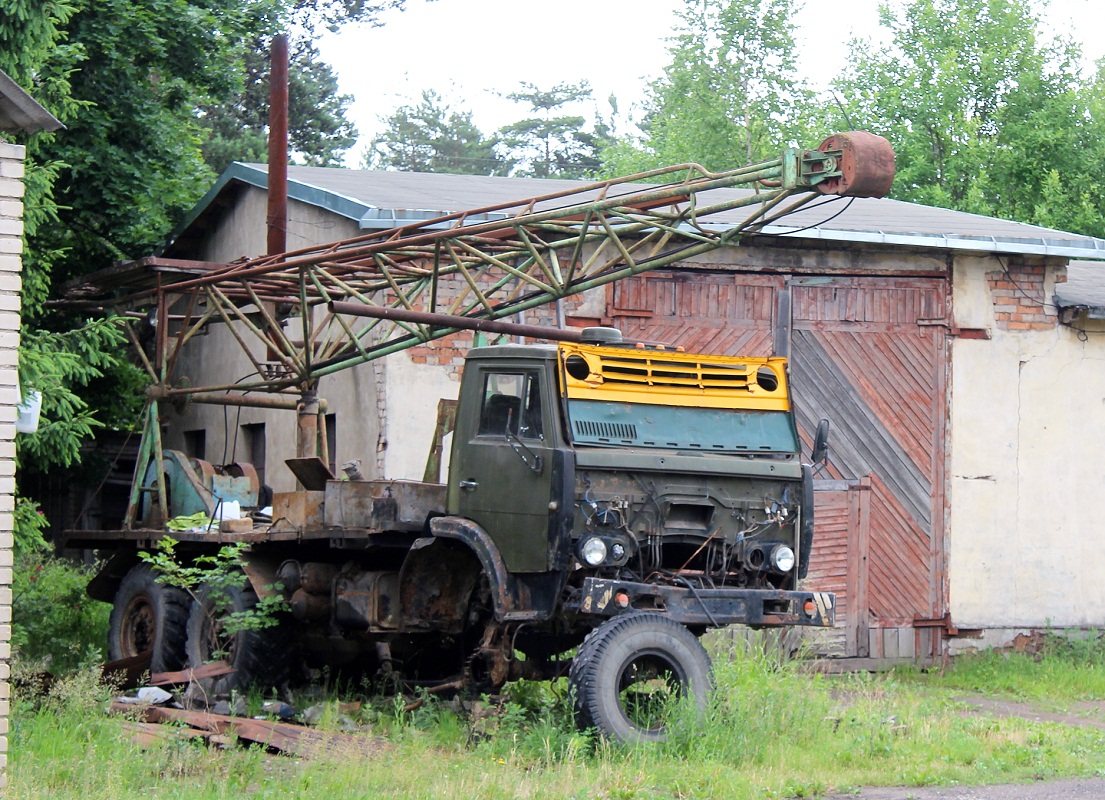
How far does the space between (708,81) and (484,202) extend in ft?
84.4

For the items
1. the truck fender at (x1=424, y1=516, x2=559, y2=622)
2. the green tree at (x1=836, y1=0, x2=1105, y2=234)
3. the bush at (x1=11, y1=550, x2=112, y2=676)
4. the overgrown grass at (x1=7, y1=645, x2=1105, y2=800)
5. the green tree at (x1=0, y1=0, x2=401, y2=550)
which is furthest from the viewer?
the green tree at (x1=836, y1=0, x2=1105, y2=234)

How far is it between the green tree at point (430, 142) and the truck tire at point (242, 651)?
1724 inches

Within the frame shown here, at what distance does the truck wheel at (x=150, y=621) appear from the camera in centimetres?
1225

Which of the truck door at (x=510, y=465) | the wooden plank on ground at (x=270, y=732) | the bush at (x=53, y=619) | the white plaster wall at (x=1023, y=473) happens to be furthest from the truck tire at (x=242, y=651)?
the white plaster wall at (x=1023, y=473)

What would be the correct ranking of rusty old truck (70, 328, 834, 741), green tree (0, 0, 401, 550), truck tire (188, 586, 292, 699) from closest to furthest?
rusty old truck (70, 328, 834, 741) < truck tire (188, 586, 292, 699) < green tree (0, 0, 401, 550)

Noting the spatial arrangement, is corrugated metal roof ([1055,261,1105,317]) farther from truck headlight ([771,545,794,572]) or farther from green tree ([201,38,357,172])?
green tree ([201,38,357,172])

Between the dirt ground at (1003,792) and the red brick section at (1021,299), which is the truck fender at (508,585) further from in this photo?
the red brick section at (1021,299)

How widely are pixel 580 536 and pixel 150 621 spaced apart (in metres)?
5.18

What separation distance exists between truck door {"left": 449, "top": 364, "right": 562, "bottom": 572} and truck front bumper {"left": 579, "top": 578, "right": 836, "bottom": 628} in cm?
46

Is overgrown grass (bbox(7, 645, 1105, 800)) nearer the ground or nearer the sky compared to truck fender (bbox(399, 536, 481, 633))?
nearer the ground

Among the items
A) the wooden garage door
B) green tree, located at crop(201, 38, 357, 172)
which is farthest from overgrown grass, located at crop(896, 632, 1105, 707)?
green tree, located at crop(201, 38, 357, 172)

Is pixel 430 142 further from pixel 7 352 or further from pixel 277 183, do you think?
pixel 7 352

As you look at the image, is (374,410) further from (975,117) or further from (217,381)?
(975,117)

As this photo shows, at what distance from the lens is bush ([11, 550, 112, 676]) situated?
12.8 metres
